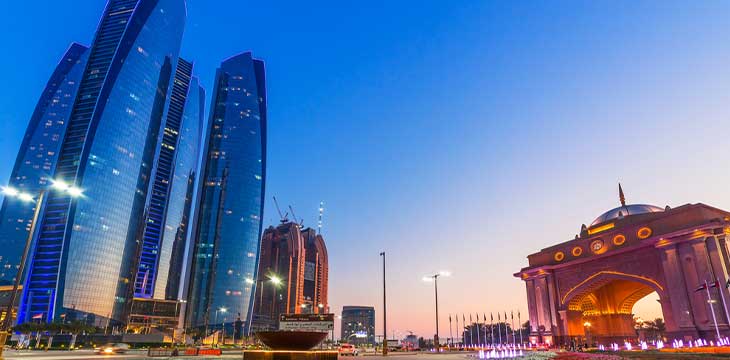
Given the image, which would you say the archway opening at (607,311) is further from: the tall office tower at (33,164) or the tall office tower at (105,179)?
the tall office tower at (33,164)

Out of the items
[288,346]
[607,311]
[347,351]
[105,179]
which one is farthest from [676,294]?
[105,179]

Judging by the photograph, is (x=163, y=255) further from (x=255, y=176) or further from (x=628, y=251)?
(x=628, y=251)

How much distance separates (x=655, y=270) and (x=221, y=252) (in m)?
155

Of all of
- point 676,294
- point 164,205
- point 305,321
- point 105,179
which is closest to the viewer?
point 305,321

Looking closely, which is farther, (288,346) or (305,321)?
(305,321)

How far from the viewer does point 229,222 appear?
174 meters

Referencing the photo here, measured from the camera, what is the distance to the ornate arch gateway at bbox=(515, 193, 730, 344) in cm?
4191

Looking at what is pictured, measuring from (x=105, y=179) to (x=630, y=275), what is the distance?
14289cm

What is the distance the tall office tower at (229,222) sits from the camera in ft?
556

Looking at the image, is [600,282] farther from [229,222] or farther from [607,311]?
[229,222]

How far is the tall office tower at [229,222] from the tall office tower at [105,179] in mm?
24569

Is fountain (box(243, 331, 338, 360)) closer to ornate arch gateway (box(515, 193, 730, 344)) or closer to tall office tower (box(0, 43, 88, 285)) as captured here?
ornate arch gateway (box(515, 193, 730, 344))

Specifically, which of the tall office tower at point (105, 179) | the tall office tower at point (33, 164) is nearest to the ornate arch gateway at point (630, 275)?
the tall office tower at point (105, 179)

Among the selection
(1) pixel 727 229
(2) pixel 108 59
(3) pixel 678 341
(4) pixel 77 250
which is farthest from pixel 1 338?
(2) pixel 108 59
